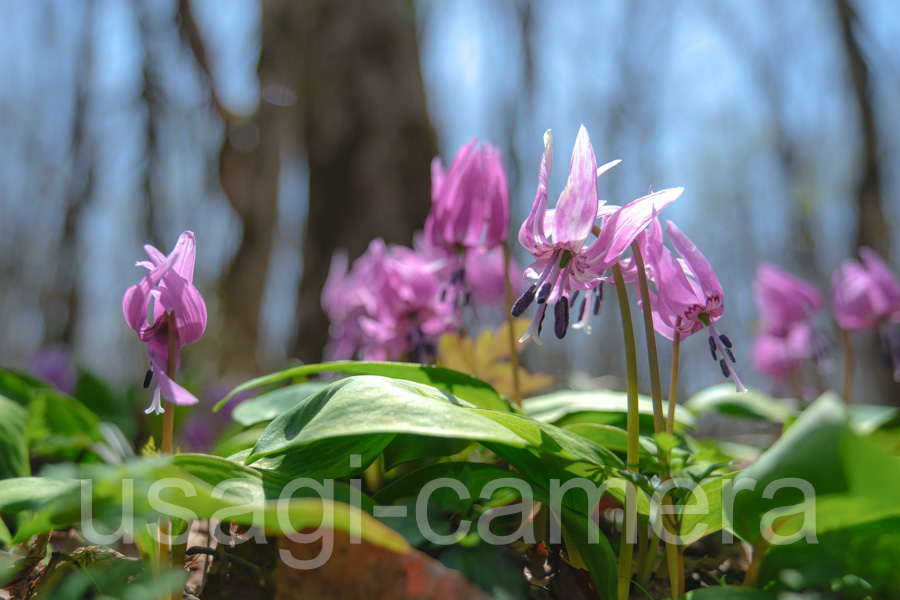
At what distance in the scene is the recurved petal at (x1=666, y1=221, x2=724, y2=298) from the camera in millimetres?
1001

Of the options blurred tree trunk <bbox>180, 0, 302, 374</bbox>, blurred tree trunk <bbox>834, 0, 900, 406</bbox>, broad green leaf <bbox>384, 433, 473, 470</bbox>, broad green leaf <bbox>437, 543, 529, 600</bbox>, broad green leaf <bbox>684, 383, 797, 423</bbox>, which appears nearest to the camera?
broad green leaf <bbox>437, 543, 529, 600</bbox>

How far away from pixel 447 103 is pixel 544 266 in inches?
357

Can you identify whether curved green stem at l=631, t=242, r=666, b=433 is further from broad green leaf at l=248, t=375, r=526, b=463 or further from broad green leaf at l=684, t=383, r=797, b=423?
broad green leaf at l=684, t=383, r=797, b=423

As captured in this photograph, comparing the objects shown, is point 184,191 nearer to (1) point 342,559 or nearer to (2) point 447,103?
(2) point 447,103

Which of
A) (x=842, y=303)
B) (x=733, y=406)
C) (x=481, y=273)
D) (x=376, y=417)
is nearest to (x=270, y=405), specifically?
(x=376, y=417)

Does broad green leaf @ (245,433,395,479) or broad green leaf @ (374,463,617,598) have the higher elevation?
broad green leaf @ (245,433,395,479)

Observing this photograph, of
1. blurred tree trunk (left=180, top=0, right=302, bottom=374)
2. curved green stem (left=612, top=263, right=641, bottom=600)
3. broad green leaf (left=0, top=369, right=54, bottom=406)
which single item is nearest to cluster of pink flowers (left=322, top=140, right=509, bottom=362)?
curved green stem (left=612, top=263, right=641, bottom=600)

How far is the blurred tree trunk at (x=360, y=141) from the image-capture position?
11.9 feet

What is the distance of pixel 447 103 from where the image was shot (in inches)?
379

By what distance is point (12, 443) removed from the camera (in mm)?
1223

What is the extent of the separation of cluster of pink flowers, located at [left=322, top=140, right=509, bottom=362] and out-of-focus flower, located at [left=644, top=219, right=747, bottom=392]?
1.67 feet

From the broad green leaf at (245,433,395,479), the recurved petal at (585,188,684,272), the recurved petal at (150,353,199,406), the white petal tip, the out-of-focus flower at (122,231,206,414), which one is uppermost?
the white petal tip

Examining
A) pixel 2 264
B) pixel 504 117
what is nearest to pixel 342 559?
pixel 504 117

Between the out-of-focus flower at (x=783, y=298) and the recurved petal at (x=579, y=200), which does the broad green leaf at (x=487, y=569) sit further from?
the out-of-focus flower at (x=783, y=298)
